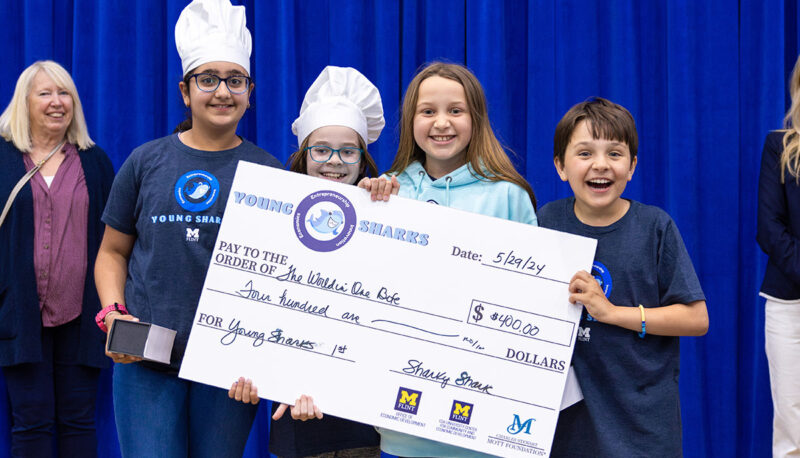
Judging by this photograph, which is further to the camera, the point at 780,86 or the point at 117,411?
the point at 780,86

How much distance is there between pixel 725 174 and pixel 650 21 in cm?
75

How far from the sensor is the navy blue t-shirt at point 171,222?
1784mm

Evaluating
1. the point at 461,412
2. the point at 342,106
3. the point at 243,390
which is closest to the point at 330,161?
the point at 342,106

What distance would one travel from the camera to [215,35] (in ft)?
6.35

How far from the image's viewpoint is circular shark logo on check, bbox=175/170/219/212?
5.93 feet

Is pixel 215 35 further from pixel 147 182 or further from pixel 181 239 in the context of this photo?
pixel 181 239

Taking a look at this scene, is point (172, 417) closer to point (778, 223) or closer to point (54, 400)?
point (54, 400)

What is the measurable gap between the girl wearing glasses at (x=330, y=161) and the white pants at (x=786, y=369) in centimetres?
151

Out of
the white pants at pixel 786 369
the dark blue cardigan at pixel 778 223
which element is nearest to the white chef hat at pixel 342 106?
the dark blue cardigan at pixel 778 223

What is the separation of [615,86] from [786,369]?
1334 mm

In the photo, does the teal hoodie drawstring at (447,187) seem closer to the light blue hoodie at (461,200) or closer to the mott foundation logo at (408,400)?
the light blue hoodie at (461,200)

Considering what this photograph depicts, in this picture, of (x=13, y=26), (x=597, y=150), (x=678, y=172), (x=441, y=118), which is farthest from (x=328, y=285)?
(x=13, y=26)

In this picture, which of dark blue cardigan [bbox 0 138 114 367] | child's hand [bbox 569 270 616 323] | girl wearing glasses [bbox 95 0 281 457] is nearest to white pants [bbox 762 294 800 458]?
child's hand [bbox 569 270 616 323]

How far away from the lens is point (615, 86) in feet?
9.92
